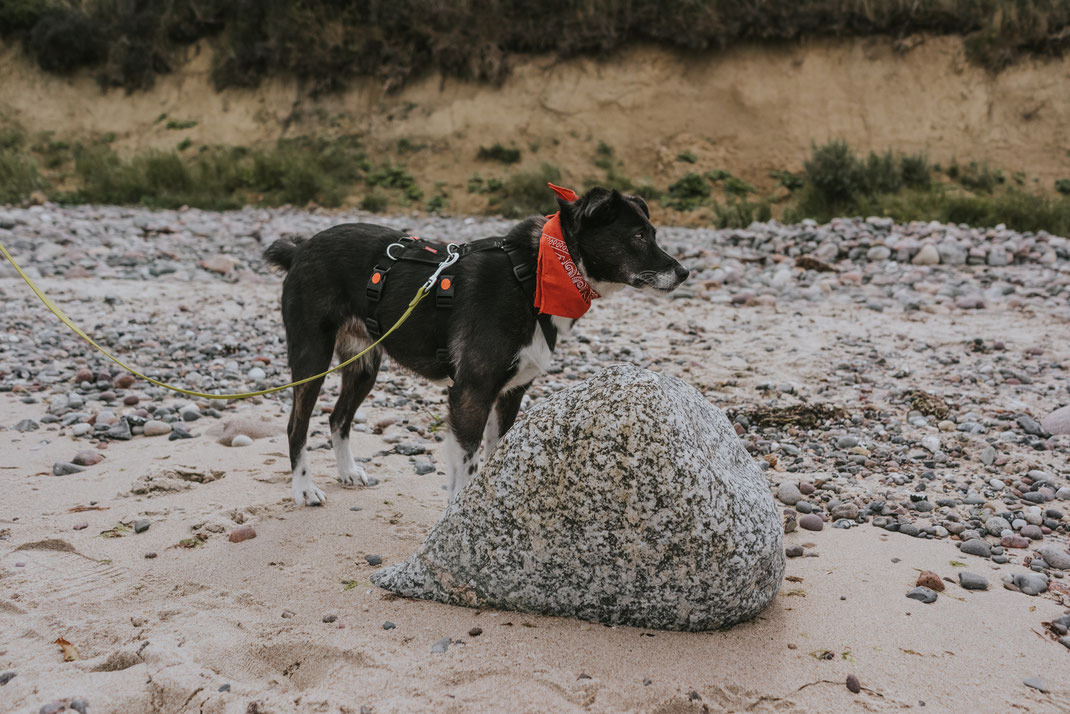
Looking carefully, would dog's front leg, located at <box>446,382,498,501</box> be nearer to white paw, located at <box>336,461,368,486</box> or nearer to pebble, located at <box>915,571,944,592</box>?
white paw, located at <box>336,461,368,486</box>

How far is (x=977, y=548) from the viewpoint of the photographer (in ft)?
13.7

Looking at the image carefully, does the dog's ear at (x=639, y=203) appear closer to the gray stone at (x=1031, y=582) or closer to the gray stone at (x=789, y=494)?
the gray stone at (x=789, y=494)

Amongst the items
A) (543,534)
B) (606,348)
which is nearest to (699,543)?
(543,534)

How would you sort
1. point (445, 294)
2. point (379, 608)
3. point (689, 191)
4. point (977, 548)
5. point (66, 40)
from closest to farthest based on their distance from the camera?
point (379, 608) < point (977, 548) < point (445, 294) < point (689, 191) < point (66, 40)

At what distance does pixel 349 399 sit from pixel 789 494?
281 centimetres

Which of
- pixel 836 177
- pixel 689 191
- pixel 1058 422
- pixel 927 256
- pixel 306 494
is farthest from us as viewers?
pixel 689 191

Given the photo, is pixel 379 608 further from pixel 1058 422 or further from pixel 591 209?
pixel 1058 422

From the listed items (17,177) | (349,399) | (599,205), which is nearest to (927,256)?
(599,205)

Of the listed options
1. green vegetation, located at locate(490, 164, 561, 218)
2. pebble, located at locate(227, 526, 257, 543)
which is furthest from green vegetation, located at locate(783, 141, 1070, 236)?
pebble, located at locate(227, 526, 257, 543)

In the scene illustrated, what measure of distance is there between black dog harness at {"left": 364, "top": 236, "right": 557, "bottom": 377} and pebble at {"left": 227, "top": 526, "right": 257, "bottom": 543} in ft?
4.28

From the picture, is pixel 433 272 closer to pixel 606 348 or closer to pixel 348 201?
pixel 606 348

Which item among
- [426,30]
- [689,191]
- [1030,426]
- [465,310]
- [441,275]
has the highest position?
[426,30]

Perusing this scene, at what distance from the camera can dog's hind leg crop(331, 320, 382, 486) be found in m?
5.23

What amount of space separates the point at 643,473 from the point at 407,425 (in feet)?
11.4
